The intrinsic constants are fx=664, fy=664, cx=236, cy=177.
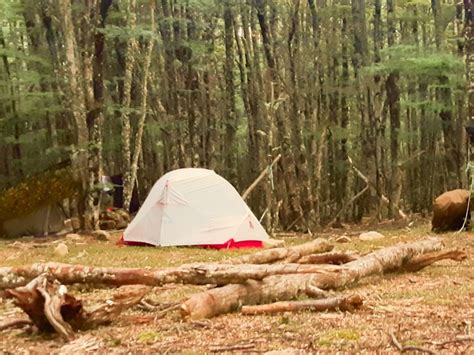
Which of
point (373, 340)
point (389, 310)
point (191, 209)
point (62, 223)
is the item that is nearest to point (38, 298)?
point (373, 340)

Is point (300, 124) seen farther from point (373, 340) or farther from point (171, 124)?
point (373, 340)

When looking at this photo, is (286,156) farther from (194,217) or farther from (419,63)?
(194,217)

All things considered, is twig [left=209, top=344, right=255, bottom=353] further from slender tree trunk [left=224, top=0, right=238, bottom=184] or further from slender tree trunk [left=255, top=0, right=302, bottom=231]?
slender tree trunk [left=224, top=0, right=238, bottom=184]

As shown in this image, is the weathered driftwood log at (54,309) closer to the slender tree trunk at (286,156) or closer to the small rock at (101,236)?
the small rock at (101,236)

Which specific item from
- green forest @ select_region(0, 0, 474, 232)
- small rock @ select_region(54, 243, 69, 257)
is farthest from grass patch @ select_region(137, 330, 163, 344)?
green forest @ select_region(0, 0, 474, 232)

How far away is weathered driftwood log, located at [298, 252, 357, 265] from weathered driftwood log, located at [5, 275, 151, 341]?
3.34 meters

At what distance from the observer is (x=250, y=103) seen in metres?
27.6

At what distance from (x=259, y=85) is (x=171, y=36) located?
14.0 feet

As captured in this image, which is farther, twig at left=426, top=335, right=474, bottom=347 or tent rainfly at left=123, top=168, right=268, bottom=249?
tent rainfly at left=123, top=168, right=268, bottom=249

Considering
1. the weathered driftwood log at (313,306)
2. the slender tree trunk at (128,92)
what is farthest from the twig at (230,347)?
the slender tree trunk at (128,92)

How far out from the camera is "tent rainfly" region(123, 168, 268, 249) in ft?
49.8

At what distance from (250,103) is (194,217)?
1279 centimetres

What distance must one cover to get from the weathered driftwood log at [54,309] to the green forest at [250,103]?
504 inches

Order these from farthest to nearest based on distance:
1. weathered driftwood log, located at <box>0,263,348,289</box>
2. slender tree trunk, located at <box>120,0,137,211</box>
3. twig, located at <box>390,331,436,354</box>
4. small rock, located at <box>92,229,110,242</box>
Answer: slender tree trunk, located at <box>120,0,137,211</box>
small rock, located at <box>92,229,110,242</box>
weathered driftwood log, located at <box>0,263,348,289</box>
twig, located at <box>390,331,436,354</box>
